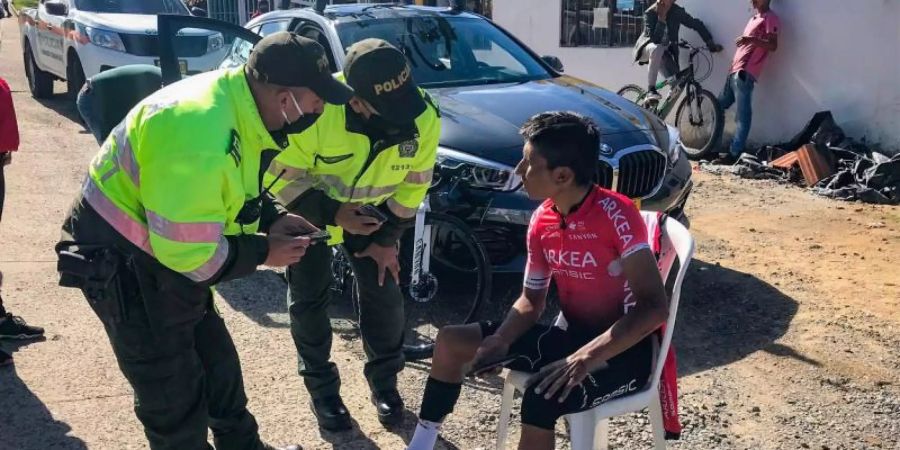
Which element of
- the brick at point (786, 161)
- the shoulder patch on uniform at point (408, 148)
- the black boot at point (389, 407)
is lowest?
the brick at point (786, 161)

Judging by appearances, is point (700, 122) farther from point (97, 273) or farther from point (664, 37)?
point (97, 273)

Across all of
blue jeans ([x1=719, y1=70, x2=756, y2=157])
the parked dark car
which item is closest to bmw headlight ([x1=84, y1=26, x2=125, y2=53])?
the parked dark car

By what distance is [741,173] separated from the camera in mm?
8906

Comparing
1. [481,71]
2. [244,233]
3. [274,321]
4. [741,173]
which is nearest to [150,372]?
[244,233]

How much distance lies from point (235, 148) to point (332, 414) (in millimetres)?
1743

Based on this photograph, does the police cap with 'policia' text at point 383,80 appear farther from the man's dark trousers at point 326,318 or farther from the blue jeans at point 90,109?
the blue jeans at point 90,109

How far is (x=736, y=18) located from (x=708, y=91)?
87 centimetres

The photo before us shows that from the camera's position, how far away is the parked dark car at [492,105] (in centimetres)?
502

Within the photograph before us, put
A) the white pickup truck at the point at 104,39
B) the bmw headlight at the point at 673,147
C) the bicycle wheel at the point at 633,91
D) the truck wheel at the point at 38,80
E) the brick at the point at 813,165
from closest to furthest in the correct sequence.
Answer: the bmw headlight at the point at 673,147 < the brick at the point at 813,165 < the bicycle wheel at the point at 633,91 < the white pickup truck at the point at 104,39 < the truck wheel at the point at 38,80

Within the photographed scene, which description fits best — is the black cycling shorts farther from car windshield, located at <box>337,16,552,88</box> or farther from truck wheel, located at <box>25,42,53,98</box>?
truck wheel, located at <box>25,42,53,98</box>

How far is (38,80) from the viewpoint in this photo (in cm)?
1312

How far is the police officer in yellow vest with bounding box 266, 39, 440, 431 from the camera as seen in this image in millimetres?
3426

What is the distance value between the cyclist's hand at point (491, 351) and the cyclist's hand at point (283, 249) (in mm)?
717

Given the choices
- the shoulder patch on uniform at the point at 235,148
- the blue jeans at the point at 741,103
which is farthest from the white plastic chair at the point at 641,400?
the blue jeans at the point at 741,103
